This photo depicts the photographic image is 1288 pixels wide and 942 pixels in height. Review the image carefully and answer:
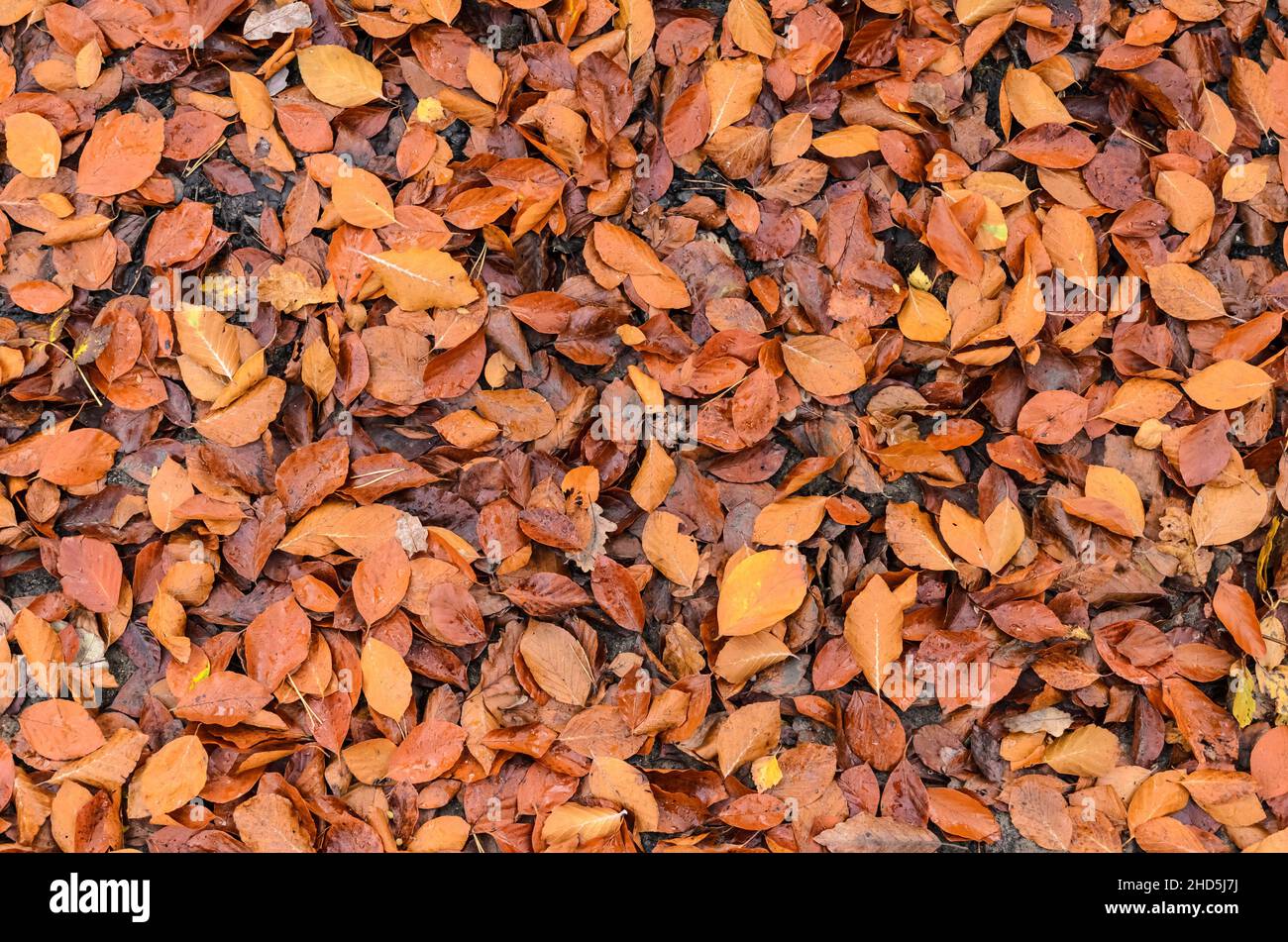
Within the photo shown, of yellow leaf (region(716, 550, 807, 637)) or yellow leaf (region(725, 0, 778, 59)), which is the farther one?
yellow leaf (region(725, 0, 778, 59))

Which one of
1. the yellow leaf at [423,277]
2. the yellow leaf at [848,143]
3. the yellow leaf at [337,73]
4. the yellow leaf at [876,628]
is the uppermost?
the yellow leaf at [337,73]

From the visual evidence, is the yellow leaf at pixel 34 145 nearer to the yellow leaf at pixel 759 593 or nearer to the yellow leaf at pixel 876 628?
the yellow leaf at pixel 759 593

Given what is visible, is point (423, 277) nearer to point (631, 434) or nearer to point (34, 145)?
point (631, 434)

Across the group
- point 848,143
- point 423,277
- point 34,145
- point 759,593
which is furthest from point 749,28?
point 34,145

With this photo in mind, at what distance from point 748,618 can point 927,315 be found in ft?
2.10

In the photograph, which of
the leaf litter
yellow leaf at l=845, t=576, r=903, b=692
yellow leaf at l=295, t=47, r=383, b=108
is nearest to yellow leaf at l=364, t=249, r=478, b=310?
the leaf litter

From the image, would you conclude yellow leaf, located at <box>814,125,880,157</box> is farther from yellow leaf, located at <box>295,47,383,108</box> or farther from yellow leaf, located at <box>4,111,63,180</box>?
yellow leaf, located at <box>4,111,63,180</box>

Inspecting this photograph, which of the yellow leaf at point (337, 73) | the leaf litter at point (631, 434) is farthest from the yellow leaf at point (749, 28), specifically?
the yellow leaf at point (337, 73)

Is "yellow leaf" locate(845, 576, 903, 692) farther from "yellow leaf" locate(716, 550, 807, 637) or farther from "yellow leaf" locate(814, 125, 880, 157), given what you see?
"yellow leaf" locate(814, 125, 880, 157)

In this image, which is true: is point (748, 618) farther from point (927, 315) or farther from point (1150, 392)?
point (1150, 392)

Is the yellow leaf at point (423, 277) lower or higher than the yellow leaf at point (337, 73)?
lower

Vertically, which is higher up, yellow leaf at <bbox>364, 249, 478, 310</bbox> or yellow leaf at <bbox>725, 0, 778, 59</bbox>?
yellow leaf at <bbox>725, 0, 778, 59</bbox>

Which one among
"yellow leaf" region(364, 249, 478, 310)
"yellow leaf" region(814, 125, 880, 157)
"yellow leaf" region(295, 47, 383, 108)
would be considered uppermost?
"yellow leaf" region(295, 47, 383, 108)
